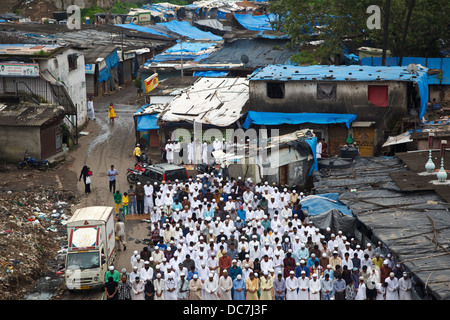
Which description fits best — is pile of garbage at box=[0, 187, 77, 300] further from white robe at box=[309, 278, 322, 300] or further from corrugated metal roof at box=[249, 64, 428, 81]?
corrugated metal roof at box=[249, 64, 428, 81]

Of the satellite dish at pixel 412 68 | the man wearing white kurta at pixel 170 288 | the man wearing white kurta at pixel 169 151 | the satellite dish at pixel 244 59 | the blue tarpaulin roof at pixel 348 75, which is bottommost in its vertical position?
the man wearing white kurta at pixel 169 151

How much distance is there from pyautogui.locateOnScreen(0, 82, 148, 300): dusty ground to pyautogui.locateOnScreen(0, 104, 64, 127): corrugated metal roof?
1.88 meters

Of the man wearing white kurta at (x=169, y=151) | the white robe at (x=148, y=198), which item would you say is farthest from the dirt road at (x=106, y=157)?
the man wearing white kurta at (x=169, y=151)

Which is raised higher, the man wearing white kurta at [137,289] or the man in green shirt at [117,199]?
the man wearing white kurta at [137,289]

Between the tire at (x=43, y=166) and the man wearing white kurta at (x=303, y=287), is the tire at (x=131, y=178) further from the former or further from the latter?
the man wearing white kurta at (x=303, y=287)

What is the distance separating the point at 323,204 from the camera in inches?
811

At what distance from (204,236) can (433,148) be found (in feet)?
32.0

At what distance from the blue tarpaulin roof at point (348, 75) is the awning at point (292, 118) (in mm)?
1447

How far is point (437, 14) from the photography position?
3597cm

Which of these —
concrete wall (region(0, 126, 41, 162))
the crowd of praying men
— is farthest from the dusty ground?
the crowd of praying men

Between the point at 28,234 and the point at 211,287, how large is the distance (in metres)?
7.72

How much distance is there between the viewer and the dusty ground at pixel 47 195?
1972 cm

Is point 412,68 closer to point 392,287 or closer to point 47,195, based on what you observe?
point 392,287

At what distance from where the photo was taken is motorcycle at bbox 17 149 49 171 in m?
29.1
